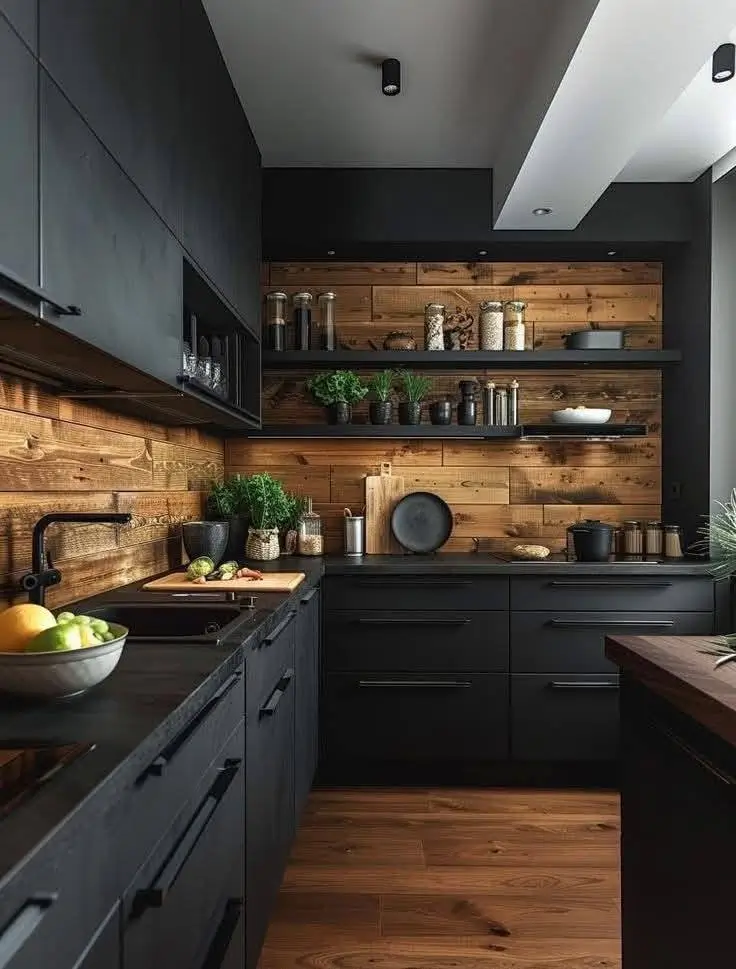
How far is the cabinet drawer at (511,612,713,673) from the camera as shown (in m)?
3.20

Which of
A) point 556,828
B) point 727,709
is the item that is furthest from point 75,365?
point 556,828

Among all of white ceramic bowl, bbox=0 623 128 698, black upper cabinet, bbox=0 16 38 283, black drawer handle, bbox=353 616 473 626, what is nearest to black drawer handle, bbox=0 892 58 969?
white ceramic bowl, bbox=0 623 128 698

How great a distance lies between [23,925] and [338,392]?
124 inches

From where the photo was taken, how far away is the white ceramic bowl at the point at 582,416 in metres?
3.63

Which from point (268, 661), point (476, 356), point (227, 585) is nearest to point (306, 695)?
point (227, 585)

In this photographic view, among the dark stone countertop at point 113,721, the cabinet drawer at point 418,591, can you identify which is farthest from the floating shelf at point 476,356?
the dark stone countertop at point 113,721

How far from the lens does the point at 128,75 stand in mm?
1608

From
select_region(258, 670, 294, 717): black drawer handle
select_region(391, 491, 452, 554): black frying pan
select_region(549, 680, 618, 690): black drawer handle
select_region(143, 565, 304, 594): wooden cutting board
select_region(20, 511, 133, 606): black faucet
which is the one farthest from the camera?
select_region(391, 491, 452, 554): black frying pan

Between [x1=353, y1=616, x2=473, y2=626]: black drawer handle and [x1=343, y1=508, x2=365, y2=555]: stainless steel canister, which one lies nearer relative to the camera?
[x1=353, y1=616, x2=473, y2=626]: black drawer handle

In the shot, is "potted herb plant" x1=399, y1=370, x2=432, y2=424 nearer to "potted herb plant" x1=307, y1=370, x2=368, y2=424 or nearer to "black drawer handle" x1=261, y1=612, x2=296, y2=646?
"potted herb plant" x1=307, y1=370, x2=368, y2=424

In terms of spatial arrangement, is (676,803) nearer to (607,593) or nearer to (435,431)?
(607,593)

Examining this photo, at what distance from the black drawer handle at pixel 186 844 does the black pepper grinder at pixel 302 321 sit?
245 cm

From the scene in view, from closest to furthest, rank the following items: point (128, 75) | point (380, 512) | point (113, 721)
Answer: point (113, 721), point (128, 75), point (380, 512)

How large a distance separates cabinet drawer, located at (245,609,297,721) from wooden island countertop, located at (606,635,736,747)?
2.50 ft
